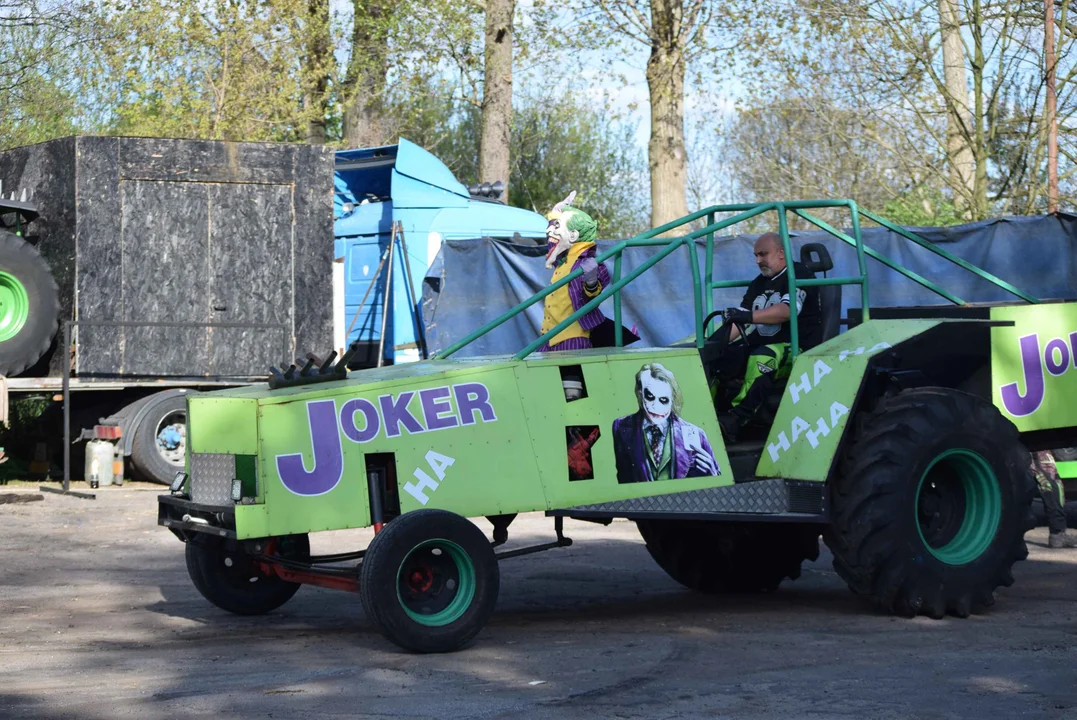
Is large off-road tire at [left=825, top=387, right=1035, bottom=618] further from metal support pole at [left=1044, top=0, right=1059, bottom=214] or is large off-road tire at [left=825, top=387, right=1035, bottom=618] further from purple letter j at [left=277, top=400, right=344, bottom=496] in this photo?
metal support pole at [left=1044, top=0, right=1059, bottom=214]

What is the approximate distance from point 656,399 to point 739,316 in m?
0.81

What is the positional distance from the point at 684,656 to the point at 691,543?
211 cm

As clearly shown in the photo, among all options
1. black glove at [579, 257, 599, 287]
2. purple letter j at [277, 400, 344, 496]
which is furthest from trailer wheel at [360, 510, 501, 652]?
black glove at [579, 257, 599, 287]

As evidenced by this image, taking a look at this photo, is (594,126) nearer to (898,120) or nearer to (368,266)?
(898,120)

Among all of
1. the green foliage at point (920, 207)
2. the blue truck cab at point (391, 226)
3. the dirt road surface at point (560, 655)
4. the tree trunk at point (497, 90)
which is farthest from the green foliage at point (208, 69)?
the dirt road surface at point (560, 655)

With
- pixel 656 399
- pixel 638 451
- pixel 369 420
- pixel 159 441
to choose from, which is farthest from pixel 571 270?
pixel 159 441

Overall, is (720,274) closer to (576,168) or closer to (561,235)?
(561,235)

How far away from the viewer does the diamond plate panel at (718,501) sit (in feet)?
22.4

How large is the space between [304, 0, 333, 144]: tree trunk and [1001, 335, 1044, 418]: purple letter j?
19.3m

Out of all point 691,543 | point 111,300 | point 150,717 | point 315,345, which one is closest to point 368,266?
point 315,345

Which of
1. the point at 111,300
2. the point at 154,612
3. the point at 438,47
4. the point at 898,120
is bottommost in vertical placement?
the point at 154,612

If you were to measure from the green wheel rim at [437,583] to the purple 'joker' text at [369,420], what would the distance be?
51 centimetres

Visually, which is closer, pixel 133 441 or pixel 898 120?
pixel 133 441

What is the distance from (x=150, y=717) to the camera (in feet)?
17.1
